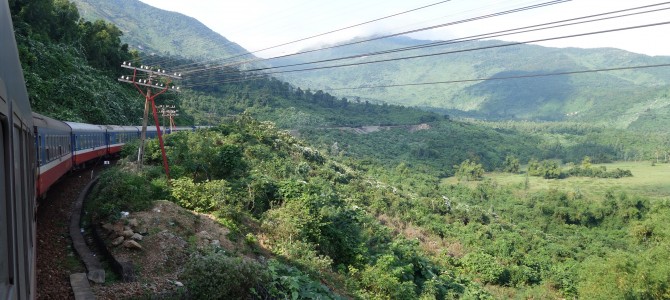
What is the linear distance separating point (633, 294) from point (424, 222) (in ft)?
53.0

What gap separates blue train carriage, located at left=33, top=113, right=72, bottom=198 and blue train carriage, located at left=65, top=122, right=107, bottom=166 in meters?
1.09

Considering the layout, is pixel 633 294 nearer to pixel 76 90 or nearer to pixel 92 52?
pixel 76 90

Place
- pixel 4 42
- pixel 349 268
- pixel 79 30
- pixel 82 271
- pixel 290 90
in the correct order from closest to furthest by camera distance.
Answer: pixel 4 42, pixel 82 271, pixel 349 268, pixel 79 30, pixel 290 90

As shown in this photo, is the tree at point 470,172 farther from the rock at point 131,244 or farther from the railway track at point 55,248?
the rock at point 131,244

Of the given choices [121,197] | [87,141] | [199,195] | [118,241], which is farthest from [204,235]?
[87,141]

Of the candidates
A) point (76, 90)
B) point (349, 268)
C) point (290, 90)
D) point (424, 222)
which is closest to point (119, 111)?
point (76, 90)

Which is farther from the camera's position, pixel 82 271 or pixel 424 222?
pixel 424 222

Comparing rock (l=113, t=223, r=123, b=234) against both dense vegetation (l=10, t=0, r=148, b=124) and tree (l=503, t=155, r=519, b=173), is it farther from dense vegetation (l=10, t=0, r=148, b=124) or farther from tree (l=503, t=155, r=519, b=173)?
tree (l=503, t=155, r=519, b=173)

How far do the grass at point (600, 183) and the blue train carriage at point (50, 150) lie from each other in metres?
64.8

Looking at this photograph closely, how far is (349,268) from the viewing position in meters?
13.4

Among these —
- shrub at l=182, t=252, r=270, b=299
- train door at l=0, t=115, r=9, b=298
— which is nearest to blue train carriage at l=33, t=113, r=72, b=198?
shrub at l=182, t=252, r=270, b=299

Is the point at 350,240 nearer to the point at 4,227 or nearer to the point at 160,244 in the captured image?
the point at 160,244

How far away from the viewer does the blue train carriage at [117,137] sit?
23.0 m

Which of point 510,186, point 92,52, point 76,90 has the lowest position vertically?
point 510,186
